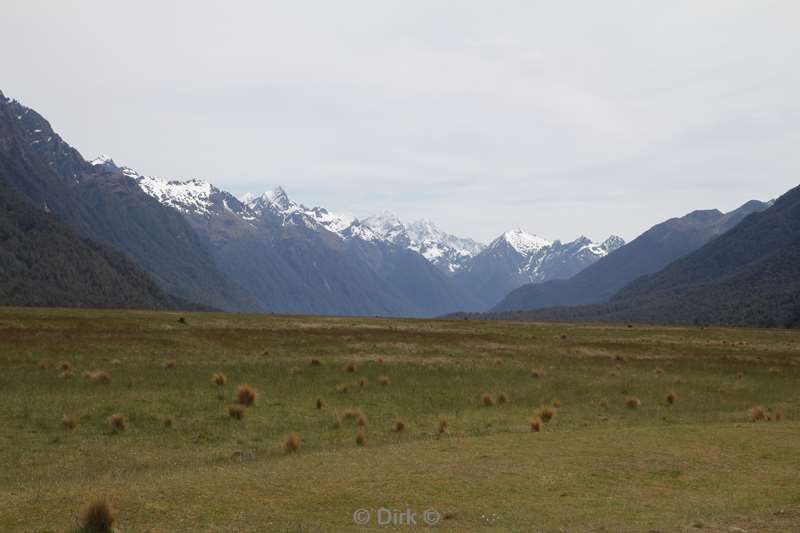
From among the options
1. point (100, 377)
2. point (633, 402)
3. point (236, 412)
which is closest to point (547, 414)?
point (633, 402)

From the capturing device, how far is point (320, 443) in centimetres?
2712

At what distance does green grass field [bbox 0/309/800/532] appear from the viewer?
16984mm

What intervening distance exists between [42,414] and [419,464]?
1728 centimetres

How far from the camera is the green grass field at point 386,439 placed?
16984 millimetres

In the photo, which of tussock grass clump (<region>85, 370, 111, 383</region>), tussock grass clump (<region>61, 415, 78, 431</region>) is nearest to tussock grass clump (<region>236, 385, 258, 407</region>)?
tussock grass clump (<region>61, 415, 78, 431</region>)

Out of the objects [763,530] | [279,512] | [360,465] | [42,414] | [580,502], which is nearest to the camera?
[763,530]

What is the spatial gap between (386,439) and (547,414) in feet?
29.5

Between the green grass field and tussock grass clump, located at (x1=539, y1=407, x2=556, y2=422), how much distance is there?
1.53 feet

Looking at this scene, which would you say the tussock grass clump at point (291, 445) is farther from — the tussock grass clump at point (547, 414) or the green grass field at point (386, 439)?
the tussock grass clump at point (547, 414)

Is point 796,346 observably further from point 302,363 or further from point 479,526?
point 479,526

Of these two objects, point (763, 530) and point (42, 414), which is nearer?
point (763, 530)

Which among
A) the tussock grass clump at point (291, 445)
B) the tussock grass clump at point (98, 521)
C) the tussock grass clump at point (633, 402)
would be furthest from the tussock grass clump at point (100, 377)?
the tussock grass clump at point (633, 402)

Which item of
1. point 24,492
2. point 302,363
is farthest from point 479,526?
point 302,363

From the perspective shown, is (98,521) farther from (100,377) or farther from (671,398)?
(671,398)
